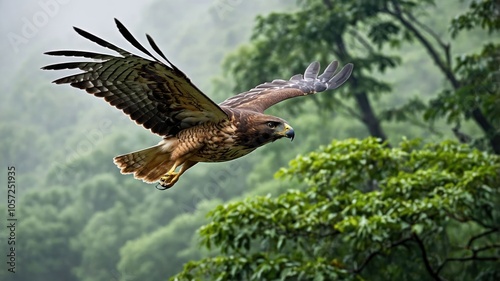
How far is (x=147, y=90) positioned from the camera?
190 inches

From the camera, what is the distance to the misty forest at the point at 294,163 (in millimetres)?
6781

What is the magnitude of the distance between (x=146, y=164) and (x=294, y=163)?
2498 mm

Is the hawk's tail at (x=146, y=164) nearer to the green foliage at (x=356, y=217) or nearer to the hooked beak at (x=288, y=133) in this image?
the hooked beak at (x=288, y=133)

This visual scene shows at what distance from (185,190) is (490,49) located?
34221 millimetres

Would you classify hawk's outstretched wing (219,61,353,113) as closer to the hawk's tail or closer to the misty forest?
the hawk's tail

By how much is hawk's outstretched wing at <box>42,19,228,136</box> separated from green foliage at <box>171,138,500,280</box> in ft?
6.27

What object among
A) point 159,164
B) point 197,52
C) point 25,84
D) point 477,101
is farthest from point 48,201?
point 159,164

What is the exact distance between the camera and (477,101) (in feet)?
34.3

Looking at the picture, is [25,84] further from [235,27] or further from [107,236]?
[107,236]

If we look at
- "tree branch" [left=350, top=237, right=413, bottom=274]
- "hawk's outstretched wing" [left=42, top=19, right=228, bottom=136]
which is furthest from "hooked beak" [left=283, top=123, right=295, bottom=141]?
"tree branch" [left=350, top=237, right=413, bottom=274]

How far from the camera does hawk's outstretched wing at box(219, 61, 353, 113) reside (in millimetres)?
5676

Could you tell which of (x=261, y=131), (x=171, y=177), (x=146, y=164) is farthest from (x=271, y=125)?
(x=146, y=164)

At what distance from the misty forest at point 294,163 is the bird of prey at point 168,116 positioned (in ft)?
5.26

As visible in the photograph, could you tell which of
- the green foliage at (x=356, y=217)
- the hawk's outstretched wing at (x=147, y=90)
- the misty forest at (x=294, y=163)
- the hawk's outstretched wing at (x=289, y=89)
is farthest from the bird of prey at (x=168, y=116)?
the green foliage at (x=356, y=217)
